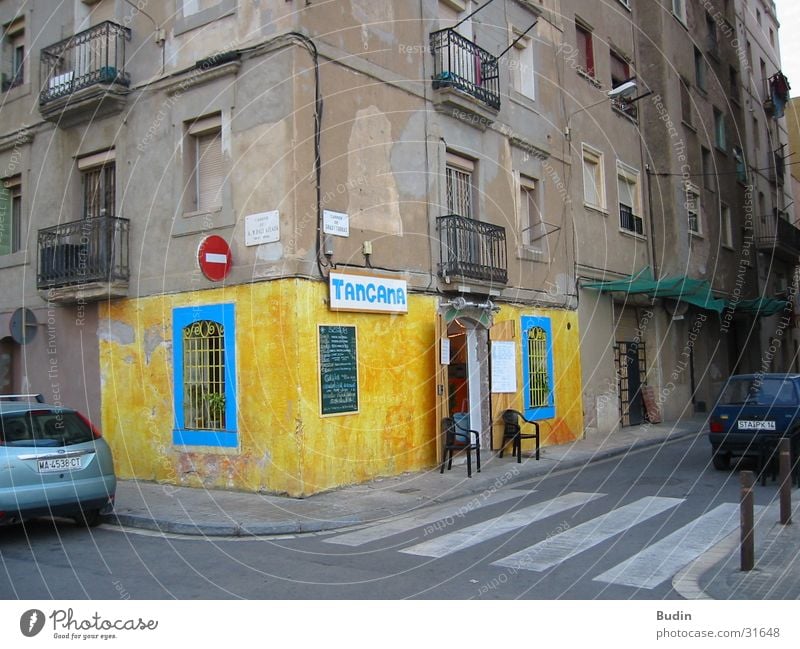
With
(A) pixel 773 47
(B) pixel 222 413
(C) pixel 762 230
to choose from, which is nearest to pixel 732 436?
(B) pixel 222 413

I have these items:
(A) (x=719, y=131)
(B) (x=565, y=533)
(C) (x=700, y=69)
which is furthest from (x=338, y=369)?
(A) (x=719, y=131)

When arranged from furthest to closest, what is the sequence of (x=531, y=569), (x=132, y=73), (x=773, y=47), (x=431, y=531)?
(x=773, y=47), (x=132, y=73), (x=431, y=531), (x=531, y=569)

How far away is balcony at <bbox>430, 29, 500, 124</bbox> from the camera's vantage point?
14.6 meters

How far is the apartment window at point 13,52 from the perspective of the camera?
16.5m

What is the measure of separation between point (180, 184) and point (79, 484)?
233 inches

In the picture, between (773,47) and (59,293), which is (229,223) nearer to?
(59,293)

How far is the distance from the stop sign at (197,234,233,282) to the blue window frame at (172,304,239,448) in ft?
1.92

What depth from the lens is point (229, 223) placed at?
40.3 feet

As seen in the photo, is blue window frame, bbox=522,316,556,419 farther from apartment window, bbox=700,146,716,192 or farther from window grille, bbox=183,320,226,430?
apartment window, bbox=700,146,716,192

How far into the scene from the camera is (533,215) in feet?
59.1

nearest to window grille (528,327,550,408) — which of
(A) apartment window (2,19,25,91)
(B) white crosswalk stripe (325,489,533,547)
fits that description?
(B) white crosswalk stripe (325,489,533,547)

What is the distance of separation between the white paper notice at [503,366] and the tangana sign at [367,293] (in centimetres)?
276

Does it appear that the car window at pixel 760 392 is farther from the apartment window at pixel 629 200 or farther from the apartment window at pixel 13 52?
the apartment window at pixel 13 52

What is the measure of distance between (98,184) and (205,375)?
4.95 meters
